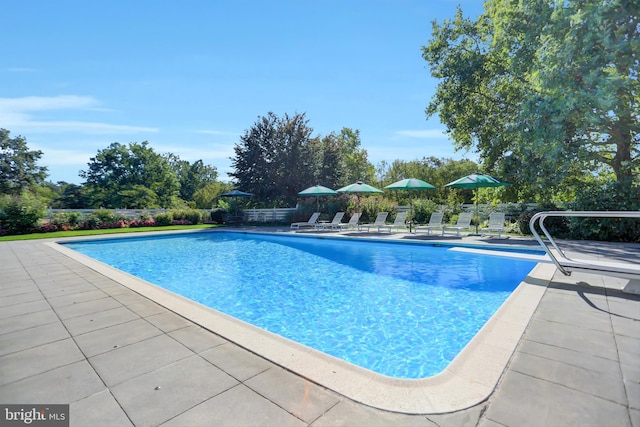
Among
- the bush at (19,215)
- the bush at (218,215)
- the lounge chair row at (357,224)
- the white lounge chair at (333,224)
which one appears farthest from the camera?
the bush at (218,215)

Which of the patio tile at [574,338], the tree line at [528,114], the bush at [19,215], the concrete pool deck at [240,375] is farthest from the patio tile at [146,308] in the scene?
the bush at [19,215]

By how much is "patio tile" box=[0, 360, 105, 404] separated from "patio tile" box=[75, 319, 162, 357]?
364 millimetres

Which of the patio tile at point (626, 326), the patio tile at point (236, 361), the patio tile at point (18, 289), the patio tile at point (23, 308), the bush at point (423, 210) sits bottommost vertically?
the patio tile at point (18, 289)

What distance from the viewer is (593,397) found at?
214 centimetres

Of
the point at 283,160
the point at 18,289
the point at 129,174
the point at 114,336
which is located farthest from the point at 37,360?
the point at 129,174

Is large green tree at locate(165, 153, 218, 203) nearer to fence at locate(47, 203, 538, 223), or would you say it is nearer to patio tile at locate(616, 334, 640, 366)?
fence at locate(47, 203, 538, 223)

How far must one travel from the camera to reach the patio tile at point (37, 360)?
8.54 ft

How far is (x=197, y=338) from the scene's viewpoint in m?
3.32

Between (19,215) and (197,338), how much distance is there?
19.2 meters

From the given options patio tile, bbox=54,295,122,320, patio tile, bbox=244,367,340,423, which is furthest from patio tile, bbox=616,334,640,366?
patio tile, bbox=54,295,122,320

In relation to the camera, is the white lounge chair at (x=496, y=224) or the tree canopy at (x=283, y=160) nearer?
the white lounge chair at (x=496, y=224)

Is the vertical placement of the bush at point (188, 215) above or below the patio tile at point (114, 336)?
→ above

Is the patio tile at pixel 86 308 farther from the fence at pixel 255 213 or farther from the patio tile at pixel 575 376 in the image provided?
the fence at pixel 255 213

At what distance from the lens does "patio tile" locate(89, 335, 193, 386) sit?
258 centimetres
